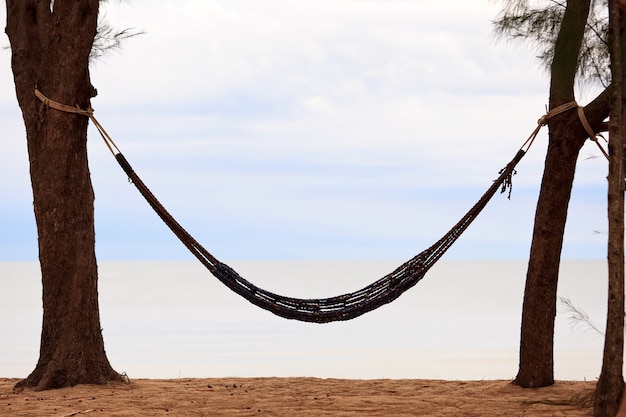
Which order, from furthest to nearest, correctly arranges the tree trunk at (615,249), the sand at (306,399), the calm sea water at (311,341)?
the calm sea water at (311,341) < the sand at (306,399) < the tree trunk at (615,249)

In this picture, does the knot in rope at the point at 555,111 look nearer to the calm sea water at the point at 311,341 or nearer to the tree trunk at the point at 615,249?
the tree trunk at the point at 615,249

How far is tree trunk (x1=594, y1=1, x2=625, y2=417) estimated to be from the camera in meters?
4.46

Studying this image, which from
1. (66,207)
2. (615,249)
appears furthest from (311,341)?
(615,249)

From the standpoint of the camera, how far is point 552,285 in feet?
17.8

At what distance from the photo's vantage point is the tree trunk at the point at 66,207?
5.63 meters

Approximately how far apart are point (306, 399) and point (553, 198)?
175cm

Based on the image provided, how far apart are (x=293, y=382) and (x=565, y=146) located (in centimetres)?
214

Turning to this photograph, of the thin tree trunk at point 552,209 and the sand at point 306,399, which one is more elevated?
the thin tree trunk at point 552,209

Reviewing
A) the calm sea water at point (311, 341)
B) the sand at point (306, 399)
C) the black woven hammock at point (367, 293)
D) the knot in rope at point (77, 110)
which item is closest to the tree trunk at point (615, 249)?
the sand at point (306, 399)

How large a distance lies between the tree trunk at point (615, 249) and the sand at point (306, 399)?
250 millimetres

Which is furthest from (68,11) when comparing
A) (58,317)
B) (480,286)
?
(480,286)

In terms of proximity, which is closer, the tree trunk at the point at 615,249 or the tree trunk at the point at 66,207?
the tree trunk at the point at 615,249

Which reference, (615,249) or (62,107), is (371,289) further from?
(62,107)

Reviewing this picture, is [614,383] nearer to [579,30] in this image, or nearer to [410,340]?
[579,30]
